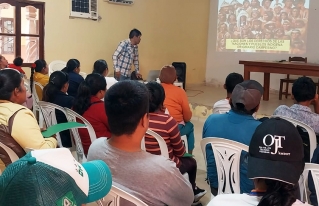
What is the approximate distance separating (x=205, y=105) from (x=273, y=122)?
5.20 m

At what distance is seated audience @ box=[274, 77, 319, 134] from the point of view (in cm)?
269

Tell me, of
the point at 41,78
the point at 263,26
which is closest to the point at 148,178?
the point at 41,78

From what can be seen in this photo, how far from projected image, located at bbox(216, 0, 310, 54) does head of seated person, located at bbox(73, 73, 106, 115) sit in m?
5.90

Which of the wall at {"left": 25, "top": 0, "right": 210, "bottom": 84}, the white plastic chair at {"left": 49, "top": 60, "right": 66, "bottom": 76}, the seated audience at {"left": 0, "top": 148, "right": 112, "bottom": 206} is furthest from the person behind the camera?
the wall at {"left": 25, "top": 0, "right": 210, "bottom": 84}

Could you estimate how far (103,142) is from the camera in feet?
5.17

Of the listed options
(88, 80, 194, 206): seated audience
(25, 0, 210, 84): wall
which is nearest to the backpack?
(88, 80, 194, 206): seated audience

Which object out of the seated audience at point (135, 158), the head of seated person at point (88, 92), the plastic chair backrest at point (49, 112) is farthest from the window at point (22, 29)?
the seated audience at point (135, 158)

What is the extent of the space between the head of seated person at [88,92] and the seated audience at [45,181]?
192 centimetres

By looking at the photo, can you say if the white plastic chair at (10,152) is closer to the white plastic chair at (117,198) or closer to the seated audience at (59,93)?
the white plastic chair at (117,198)

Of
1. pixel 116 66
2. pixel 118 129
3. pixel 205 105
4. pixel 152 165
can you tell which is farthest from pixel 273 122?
pixel 116 66

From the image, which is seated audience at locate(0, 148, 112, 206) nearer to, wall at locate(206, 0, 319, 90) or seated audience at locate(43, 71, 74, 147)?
seated audience at locate(43, 71, 74, 147)

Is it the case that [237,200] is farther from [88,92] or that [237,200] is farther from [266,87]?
[266,87]

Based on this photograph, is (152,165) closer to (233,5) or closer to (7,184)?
(7,184)

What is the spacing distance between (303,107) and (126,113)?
1717mm
